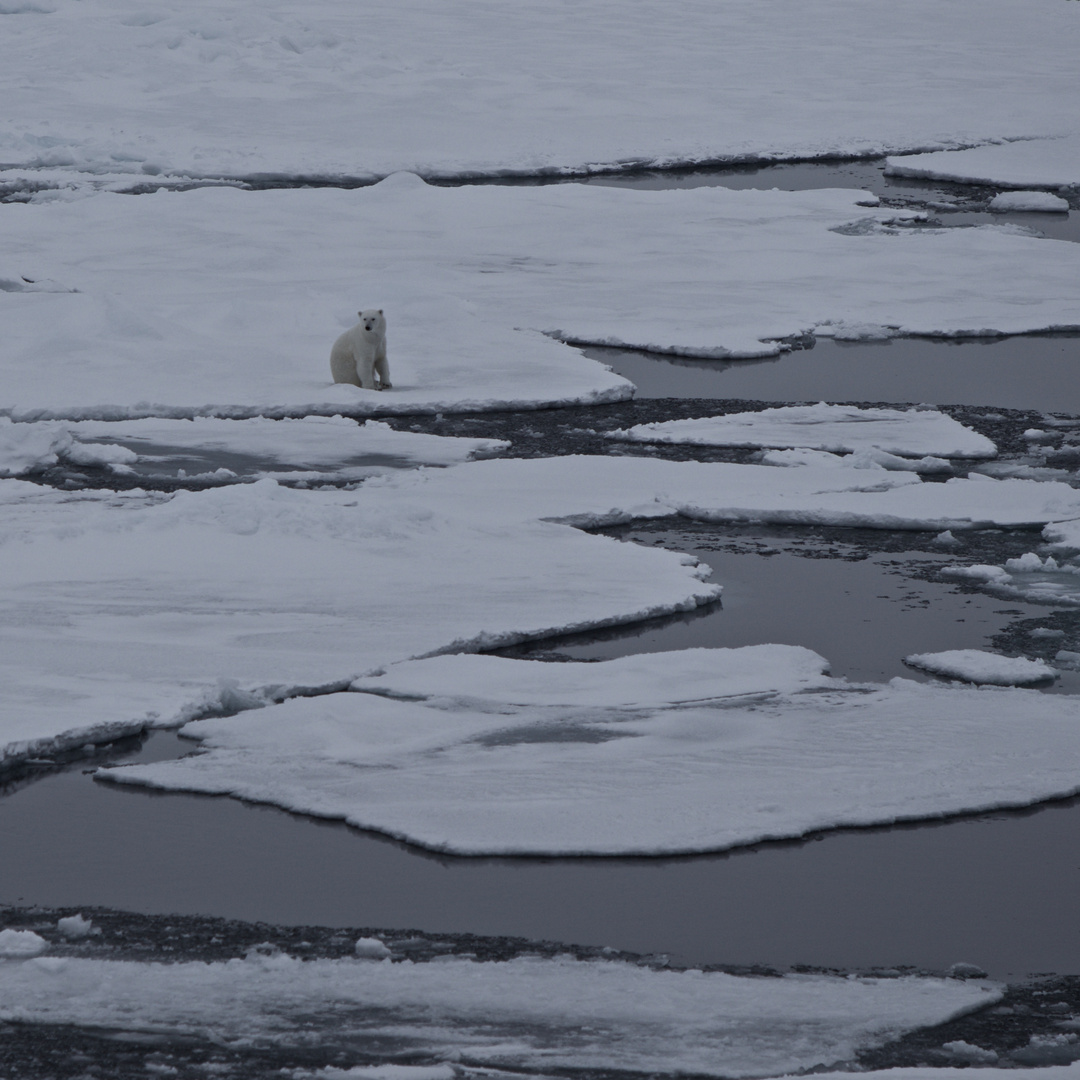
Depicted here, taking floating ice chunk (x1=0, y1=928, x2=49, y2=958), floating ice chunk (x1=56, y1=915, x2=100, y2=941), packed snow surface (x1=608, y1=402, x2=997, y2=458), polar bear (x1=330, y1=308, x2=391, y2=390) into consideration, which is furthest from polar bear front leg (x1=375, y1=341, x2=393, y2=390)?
floating ice chunk (x1=0, y1=928, x2=49, y2=958)

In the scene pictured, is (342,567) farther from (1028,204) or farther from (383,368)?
(1028,204)

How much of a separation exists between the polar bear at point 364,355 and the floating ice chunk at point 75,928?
5527 mm

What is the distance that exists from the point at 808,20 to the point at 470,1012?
84.5 feet

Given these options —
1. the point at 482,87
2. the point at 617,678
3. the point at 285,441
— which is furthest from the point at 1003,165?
the point at 617,678

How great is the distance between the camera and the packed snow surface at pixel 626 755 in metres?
4.69

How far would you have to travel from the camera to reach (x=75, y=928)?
409cm

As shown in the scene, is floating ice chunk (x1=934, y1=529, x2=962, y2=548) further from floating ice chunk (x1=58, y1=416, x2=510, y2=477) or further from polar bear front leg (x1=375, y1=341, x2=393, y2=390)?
polar bear front leg (x1=375, y1=341, x2=393, y2=390)

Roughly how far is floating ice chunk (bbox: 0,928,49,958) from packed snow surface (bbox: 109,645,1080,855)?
3.14 ft

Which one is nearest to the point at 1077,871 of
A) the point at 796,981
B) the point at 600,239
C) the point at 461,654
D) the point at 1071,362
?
the point at 796,981

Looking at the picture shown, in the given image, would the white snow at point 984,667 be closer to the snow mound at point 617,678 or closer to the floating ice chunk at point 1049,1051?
the snow mound at point 617,678

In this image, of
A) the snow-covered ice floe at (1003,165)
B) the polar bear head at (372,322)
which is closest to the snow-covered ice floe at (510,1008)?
the polar bear head at (372,322)

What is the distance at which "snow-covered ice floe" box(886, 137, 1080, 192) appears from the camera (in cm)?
1748

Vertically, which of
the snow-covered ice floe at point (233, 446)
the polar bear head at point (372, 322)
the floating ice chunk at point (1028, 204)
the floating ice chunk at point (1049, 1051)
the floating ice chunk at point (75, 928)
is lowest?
the floating ice chunk at point (1049, 1051)

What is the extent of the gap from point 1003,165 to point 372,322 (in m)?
11.0
